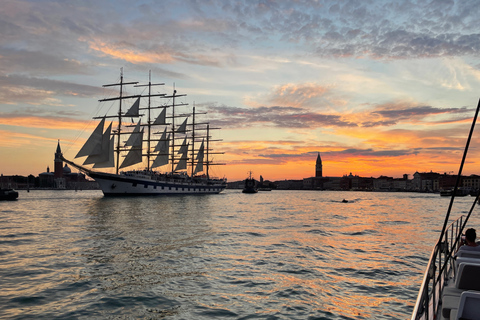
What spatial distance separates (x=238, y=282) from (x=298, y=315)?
10.9ft

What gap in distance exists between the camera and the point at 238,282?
1207 centimetres

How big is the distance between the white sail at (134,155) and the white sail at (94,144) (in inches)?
514

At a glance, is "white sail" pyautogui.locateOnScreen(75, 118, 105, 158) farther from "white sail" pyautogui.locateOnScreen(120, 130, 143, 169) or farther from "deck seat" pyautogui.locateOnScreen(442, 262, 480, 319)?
"deck seat" pyautogui.locateOnScreen(442, 262, 480, 319)

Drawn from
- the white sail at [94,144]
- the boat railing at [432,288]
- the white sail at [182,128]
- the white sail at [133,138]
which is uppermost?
the white sail at [182,128]

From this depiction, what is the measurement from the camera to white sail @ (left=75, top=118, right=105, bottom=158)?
67812 millimetres

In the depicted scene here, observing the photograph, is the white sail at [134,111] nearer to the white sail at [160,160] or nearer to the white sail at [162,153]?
the white sail at [162,153]

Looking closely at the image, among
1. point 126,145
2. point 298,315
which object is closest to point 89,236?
point 298,315

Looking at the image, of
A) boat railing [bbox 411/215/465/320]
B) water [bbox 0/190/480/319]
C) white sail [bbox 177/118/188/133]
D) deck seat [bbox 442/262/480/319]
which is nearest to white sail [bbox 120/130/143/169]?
white sail [bbox 177/118/188/133]

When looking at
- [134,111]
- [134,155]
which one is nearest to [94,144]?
[134,155]

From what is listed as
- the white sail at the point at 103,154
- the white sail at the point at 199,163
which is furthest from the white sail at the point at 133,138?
the white sail at the point at 199,163

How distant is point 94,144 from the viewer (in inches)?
2714

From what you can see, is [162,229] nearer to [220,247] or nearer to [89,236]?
[89,236]

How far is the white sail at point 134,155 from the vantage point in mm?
82438

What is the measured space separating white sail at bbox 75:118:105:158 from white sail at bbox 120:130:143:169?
1305 cm
